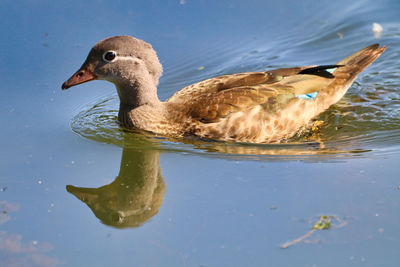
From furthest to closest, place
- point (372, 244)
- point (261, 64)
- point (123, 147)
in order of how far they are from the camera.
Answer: point (261, 64), point (123, 147), point (372, 244)

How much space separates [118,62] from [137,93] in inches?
19.9

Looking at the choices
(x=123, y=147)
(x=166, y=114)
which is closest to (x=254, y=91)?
(x=166, y=114)

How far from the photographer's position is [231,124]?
7.58 m

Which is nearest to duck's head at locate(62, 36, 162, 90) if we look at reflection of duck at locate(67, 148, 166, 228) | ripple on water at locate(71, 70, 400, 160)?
ripple on water at locate(71, 70, 400, 160)

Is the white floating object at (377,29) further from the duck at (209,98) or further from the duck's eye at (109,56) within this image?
the duck's eye at (109,56)

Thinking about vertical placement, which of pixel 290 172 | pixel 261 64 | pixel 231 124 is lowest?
pixel 290 172

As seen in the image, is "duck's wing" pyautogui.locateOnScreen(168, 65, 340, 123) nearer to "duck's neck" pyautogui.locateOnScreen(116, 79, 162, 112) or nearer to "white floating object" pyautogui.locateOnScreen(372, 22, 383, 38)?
"duck's neck" pyautogui.locateOnScreen(116, 79, 162, 112)

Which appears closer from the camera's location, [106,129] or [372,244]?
[372,244]

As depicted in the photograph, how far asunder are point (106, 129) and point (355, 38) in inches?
195

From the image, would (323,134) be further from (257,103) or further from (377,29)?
(377,29)

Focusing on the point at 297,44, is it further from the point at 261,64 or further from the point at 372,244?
the point at 372,244

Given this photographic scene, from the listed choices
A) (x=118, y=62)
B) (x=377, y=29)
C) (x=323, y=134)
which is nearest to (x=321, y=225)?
(x=323, y=134)

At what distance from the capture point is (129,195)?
20.7ft

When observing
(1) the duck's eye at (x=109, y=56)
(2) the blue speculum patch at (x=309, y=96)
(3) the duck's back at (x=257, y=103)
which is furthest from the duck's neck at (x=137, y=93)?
(2) the blue speculum patch at (x=309, y=96)
